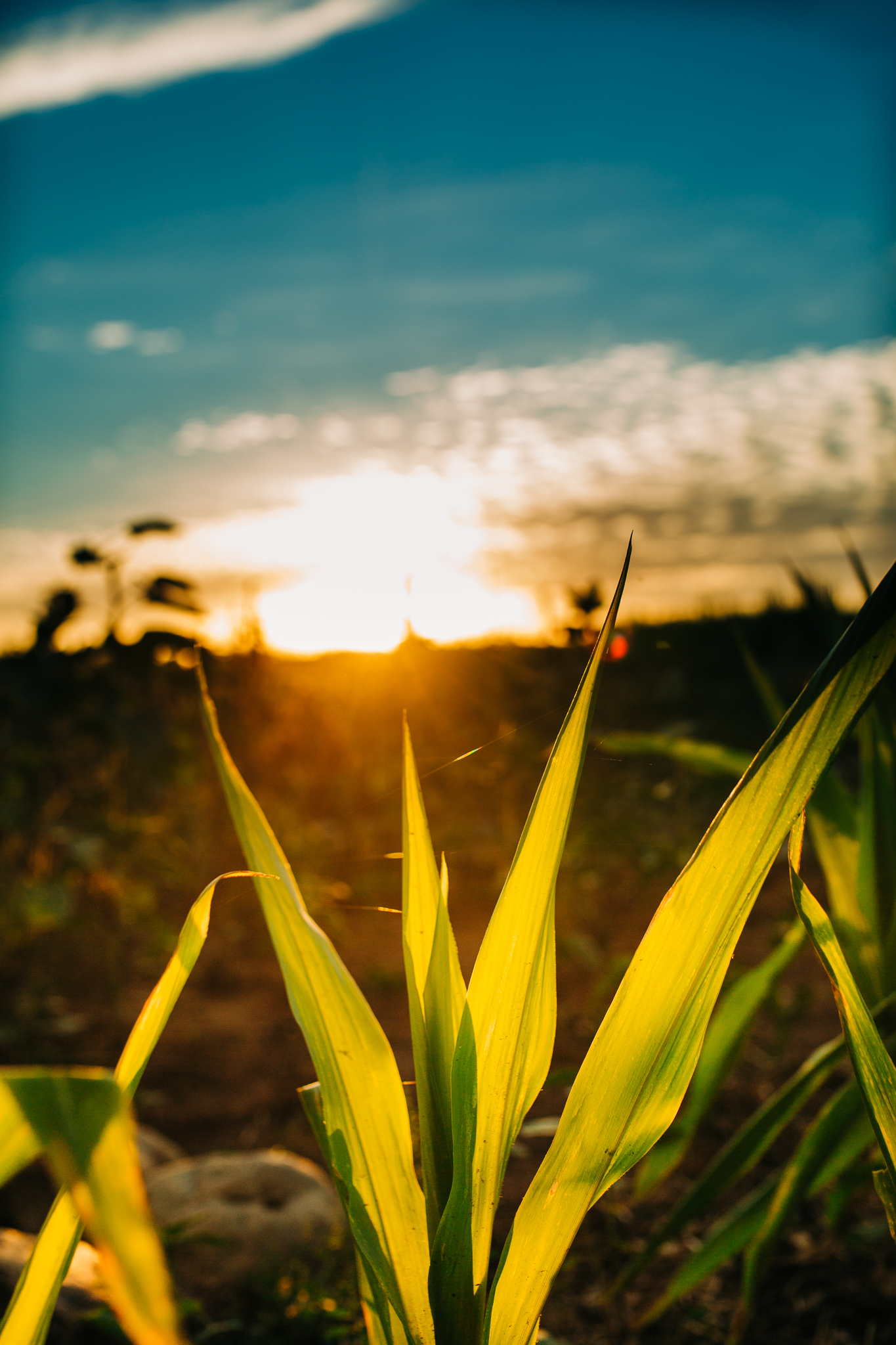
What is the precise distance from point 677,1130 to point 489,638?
70.9 inches

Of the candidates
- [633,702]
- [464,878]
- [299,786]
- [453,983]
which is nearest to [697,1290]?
[453,983]

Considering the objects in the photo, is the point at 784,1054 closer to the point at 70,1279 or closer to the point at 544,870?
the point at 70,1279

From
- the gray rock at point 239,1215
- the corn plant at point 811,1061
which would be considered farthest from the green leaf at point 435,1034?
the gray rock at point 239,1215

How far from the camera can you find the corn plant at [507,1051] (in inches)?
20.4

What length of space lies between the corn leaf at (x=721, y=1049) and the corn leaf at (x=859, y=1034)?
0.63 m

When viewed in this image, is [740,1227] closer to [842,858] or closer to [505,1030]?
[842,858]

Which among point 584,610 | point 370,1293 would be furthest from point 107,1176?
point 584,610

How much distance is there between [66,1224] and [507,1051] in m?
0.30

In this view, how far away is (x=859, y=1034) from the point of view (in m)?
0.54

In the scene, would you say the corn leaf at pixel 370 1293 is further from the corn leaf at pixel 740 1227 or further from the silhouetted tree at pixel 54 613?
the silhouetted tree at pixel 54 613

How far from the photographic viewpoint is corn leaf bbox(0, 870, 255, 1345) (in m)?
0.50

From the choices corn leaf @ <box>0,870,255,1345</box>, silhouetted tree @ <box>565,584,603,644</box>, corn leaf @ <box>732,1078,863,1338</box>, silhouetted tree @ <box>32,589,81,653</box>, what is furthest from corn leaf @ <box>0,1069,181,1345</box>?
silhouetted tree @ <box>32,589,81,653</box>

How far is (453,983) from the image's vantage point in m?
0.58

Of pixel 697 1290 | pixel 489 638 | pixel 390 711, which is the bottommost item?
pixel 697 1290
